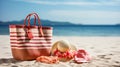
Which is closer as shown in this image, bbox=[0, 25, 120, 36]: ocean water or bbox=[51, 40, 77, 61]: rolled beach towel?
bbox=[51, 40, 77, 61]: rolled beach towel

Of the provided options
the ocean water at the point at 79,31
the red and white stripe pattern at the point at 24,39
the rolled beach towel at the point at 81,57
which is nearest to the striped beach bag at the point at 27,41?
the red and white stripe pattern at the point at 24,39

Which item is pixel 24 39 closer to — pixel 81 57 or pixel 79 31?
pixel 81 57

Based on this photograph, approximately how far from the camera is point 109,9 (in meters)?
12.1

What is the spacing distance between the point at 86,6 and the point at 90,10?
456 mm

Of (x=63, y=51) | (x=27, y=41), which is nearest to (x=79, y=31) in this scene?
(x=63, y=51)

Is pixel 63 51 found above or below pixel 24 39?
below

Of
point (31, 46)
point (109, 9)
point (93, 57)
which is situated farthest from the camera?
point (109, 9)

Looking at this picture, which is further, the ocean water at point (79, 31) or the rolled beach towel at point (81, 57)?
the ocean water at point (79, 31)

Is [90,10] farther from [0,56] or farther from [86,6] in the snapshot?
[0,56]

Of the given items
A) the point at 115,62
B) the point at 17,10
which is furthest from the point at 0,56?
the point at 17,10

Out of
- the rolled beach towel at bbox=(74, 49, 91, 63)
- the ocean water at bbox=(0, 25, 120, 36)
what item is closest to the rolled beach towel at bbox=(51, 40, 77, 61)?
the rolled beach towel at bbox=(74, 49, 91, 63)

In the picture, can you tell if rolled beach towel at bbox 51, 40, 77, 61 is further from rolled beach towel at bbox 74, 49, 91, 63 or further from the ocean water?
the ocean water

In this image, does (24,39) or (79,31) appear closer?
(24,39)

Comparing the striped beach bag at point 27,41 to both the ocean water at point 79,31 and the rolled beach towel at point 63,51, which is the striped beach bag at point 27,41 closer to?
the rolled beach towel at point 63,51
